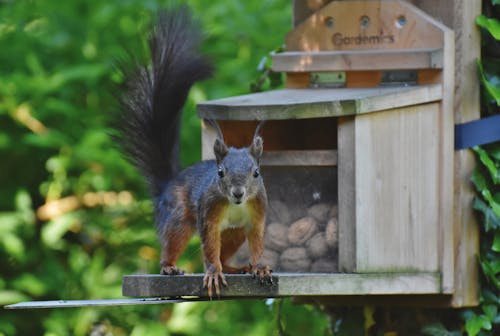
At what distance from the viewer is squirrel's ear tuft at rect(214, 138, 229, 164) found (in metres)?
3.32

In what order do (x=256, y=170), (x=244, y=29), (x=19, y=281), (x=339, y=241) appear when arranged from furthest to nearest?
(x=244, y=29)
(x=19, y=281)
(x=339, y=241)
(x=256, y=170)

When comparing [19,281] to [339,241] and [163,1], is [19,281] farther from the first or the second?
[339,241]

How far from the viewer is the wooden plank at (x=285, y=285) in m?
3.34

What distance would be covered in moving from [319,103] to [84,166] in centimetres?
207

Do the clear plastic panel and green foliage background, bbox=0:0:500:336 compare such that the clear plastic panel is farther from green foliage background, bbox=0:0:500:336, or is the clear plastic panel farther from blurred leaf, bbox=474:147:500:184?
green foliage background, bbox=0:0:500:336

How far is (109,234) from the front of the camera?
5539 millimetres

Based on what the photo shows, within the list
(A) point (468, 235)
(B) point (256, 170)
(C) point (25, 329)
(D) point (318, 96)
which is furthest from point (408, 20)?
(C) point (25, 329)

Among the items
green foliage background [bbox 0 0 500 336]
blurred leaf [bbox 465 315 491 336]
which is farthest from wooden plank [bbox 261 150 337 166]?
green foliage background [bbox 0 0 500 336]

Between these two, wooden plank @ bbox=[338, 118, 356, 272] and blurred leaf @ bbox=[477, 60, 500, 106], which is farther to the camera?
blurred leaf @ bbox=[477, 60, 500, 106]

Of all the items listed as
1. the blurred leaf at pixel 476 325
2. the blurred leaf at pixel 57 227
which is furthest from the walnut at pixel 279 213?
the blurred leaf at pixel 57 227

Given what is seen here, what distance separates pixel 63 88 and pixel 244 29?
87 cm

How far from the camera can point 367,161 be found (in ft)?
12.2

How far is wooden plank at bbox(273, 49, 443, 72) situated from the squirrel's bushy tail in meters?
0.30

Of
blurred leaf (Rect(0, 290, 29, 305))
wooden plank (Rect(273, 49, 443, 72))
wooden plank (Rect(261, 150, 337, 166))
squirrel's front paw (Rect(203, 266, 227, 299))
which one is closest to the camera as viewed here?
squirrel's front paw (Rect(203, 266, 227, 299))
